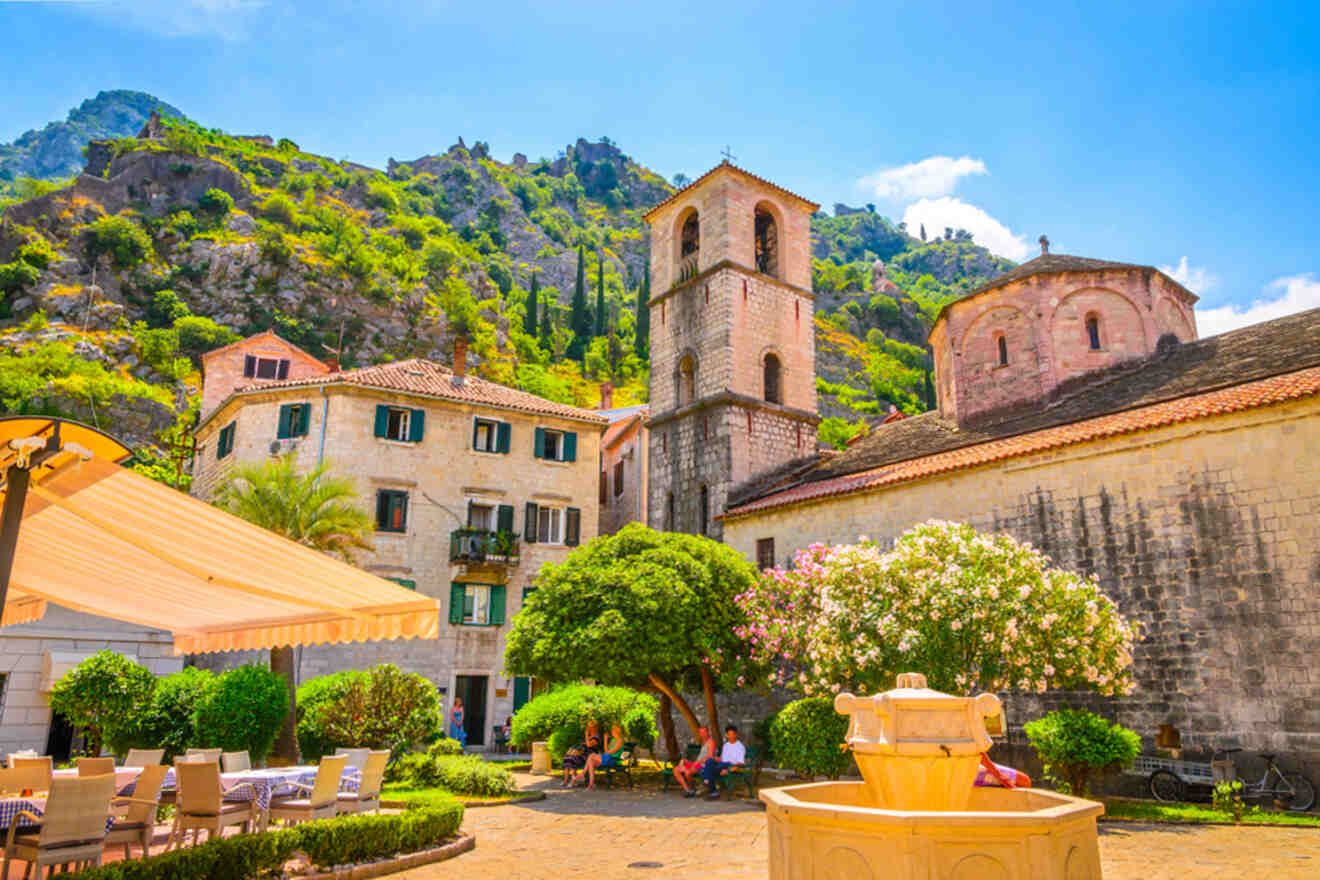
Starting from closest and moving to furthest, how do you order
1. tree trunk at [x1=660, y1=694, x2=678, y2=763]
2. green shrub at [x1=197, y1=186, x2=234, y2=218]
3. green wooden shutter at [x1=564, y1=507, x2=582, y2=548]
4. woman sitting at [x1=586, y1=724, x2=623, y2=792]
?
woman sitting at [x1=586, y1=724, x2=623, y2=792] → tree trunk at [x1=660, y1=694, x2=678, y2=763] → green wooden shutter at [x1=564, y1=507, x2=582, y2=548] → green shrub at [x1=197, y1=186, x2=234, y2=218]

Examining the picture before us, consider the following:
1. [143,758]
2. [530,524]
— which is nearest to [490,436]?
[530,524]

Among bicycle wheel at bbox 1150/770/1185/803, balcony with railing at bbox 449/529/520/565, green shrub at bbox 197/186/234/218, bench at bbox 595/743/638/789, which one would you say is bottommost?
bench at bbox 595/743/638/789

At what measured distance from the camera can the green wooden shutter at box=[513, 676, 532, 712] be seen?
27.2 m

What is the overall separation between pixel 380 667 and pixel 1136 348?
20824mm

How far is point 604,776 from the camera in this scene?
1736 cm

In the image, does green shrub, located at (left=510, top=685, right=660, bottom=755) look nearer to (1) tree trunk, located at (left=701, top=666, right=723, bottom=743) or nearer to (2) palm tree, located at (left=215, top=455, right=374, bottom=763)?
(1) tree trunk, located at (left=701, top=666, right=723, bottom=743)

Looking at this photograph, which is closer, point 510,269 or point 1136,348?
point 1136,348

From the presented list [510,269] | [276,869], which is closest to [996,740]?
[276,869]

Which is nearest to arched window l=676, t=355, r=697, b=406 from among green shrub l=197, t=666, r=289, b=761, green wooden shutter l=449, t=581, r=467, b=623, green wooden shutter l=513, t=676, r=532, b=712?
green wooden shutter l=449, t=581, r=467, b=623

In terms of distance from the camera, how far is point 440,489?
90.5ft

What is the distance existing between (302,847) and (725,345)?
20748mm

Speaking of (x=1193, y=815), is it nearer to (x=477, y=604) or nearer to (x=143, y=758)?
(x=143, y=758)

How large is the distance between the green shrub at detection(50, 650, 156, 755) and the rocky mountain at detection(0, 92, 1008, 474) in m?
32.7

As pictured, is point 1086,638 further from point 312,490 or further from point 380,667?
point 312,490
